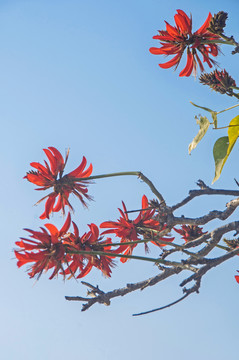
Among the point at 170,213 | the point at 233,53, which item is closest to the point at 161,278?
the point at 170,213

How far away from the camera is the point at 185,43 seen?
1234 millimetres

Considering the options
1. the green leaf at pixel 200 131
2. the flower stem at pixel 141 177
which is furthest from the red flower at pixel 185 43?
the flower stem at pixel 141 177

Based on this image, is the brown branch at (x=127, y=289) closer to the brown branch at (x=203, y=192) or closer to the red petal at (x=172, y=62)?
the brown branch at (x=203, y=192)

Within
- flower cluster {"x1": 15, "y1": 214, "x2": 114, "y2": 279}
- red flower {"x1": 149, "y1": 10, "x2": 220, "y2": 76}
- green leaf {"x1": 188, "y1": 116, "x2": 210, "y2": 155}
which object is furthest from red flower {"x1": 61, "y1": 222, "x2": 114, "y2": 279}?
red flower {"x1": 149, "y1": 10, "x2": 220, "y2": 76}

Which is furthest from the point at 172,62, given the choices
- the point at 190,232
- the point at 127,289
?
the point at 127,289

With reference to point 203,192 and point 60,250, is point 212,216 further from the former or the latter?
point 60,250

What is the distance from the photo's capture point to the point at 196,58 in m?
1.26

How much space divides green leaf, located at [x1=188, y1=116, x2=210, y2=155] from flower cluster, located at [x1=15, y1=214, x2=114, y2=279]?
1.02ft

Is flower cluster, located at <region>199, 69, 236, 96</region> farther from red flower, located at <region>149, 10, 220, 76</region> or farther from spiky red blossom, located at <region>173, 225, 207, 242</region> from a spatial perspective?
spiky red blossom, located at <region>173, 225, 207, 242</region>

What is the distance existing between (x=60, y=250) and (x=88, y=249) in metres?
0.09

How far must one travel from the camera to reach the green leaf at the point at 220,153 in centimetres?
109

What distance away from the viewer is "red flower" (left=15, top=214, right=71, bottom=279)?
3.73 feet

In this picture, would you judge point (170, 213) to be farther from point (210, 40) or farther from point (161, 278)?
point (210, 40)

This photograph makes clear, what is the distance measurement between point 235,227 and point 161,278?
20 centimetres
